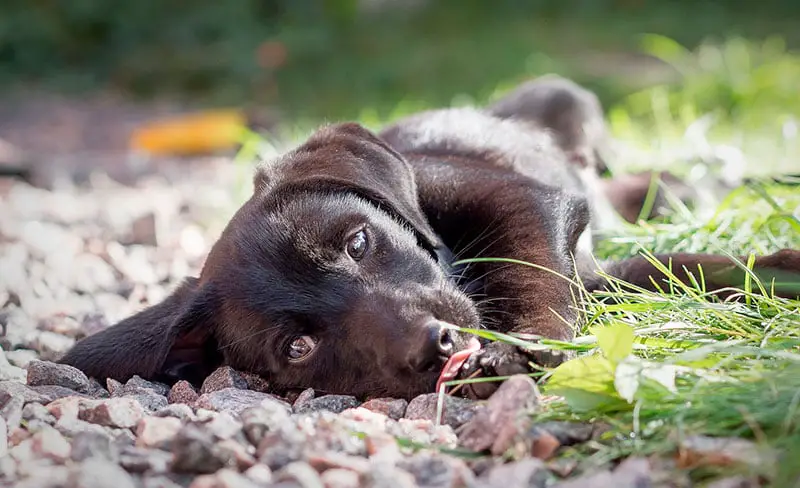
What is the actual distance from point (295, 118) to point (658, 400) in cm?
639

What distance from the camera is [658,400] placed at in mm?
2135

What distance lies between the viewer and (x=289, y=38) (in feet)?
36.7

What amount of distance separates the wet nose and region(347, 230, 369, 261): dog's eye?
414mm

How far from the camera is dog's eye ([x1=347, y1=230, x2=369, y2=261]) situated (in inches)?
113

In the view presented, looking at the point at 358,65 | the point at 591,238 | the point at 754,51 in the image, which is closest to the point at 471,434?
the point at 591,238

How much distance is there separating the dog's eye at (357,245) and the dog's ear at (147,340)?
0.47m

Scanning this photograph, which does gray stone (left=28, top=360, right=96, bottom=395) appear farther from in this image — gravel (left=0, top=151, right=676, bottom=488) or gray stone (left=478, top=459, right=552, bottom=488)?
gray stone (left=478, top=459, right=552, bottom=488)

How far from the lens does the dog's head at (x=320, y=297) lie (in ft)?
8.73

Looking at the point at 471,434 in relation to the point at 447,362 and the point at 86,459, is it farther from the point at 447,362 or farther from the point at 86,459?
the point at 86,459

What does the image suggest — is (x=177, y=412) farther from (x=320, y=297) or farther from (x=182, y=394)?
(x=320, y=297)

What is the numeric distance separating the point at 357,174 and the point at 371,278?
376 millimetres

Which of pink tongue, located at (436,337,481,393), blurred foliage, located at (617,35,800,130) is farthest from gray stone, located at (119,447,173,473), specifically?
blurred foliage, located at (617,35,800,130)

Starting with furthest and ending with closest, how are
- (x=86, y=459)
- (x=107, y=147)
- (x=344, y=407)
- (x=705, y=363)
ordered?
1. (x=107, y=147)
2. (x=344, y=407)
3. (x=705, y=363)
4. (x=86, y=459)

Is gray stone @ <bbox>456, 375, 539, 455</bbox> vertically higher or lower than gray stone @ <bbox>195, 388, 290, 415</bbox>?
higher
